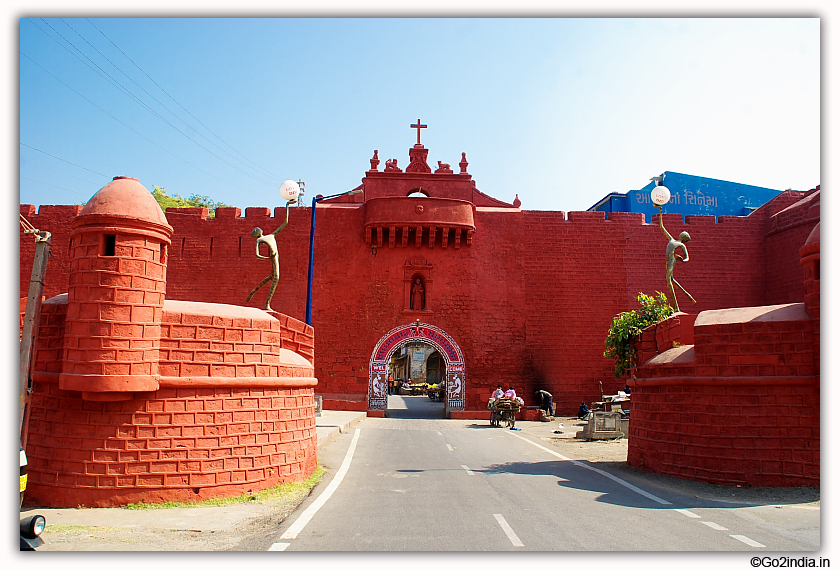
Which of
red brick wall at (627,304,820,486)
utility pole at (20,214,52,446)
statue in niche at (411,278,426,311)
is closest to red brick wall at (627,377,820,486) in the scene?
red brick wall at (627,304,820,486)

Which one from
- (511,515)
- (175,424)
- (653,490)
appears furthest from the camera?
(653,490)

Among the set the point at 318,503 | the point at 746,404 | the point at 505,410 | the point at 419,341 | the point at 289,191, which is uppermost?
the point at 289,191

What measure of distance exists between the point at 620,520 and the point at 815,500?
268 cm

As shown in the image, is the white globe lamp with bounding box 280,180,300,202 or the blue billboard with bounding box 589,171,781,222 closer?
the white globe lamp with bounding box 280,180,300,202

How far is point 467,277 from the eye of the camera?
81.3 ft

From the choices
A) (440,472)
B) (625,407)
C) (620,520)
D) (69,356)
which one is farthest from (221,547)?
(625,407)

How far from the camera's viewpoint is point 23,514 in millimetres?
6430

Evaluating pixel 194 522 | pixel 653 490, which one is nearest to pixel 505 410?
pixel 653 490

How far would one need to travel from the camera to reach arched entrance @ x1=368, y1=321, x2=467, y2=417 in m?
24.0

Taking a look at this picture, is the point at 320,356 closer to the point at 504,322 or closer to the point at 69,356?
the point at 504,322

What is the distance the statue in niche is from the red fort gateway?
0.04m

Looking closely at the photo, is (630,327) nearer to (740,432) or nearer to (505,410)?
(740,432)

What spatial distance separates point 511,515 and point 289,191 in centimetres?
703

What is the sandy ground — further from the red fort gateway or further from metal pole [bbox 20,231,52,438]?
the red fort gateway
